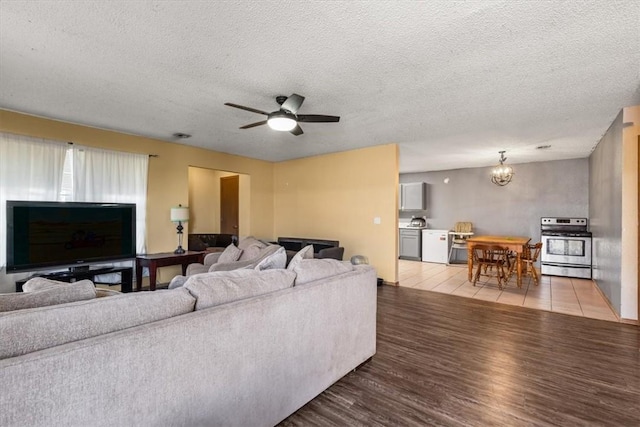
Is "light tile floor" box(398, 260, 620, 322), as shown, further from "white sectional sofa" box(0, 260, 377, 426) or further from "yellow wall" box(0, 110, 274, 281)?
"yellow wall" box(0, 110, 274, 281)

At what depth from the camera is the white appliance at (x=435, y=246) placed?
760 centimetres

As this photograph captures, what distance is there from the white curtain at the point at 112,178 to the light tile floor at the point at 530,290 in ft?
15.2

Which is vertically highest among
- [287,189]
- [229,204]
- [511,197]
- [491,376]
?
[287,189]

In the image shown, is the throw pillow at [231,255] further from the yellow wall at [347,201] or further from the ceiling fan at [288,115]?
the yellow wall at [347,201]

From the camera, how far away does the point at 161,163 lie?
512 centimetres

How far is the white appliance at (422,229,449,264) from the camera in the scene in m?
7.60

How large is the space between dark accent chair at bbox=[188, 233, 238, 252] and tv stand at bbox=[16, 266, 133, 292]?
1.61 metres

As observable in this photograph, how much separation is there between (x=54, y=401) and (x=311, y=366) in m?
1.29

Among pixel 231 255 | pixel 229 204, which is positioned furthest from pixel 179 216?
pixel 229 204

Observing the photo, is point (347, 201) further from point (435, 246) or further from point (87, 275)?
point (87, 275)

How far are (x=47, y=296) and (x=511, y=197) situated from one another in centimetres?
828

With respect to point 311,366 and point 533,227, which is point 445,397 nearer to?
point 311,366

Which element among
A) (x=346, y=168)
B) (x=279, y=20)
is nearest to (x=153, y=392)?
(x=279, y=20)

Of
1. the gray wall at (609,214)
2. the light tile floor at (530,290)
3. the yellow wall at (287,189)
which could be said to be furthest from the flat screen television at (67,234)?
the gray wall at (609,214)
